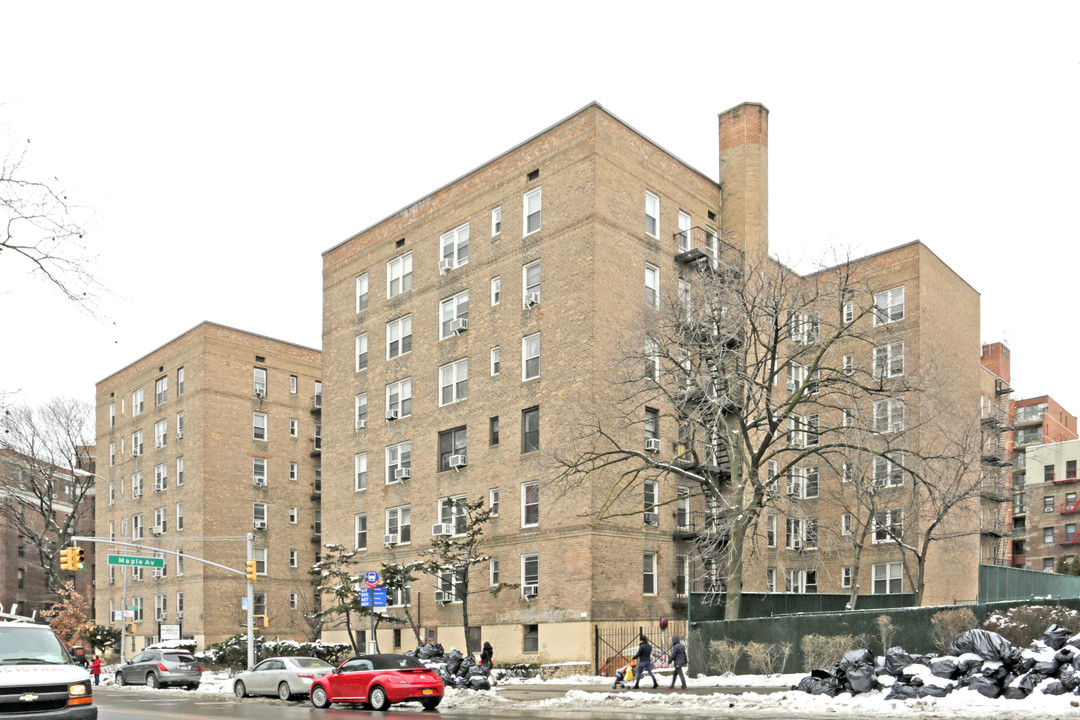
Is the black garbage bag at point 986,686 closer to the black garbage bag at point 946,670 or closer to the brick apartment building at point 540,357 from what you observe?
the black garbage bag at point 946,670

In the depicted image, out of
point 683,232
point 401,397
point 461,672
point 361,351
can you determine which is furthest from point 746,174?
point 461,672

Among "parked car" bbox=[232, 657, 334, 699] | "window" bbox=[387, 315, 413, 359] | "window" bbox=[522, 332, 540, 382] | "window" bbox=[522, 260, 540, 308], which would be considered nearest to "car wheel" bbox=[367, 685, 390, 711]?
"parked car" bbox=[232, 657, 334, 699]

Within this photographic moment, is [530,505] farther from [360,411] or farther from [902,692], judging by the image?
[902,692]

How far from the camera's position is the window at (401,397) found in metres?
47.1

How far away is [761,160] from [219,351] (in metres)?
34.4

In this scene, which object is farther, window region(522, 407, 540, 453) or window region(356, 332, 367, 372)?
window region(356, 332, 367, 372)

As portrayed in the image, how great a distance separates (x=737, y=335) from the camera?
3106cm

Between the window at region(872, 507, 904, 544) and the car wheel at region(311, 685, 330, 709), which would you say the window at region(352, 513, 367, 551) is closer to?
the car wheel at region(311, 685, 330, 709)

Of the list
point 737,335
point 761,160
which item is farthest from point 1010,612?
point 761,160

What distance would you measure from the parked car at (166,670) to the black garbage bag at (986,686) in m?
29.6

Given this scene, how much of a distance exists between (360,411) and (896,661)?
1289 inches

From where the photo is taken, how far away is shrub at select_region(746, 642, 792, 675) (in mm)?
26844

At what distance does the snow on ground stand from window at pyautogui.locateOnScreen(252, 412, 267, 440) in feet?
125

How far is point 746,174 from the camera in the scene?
4484 centimetres
